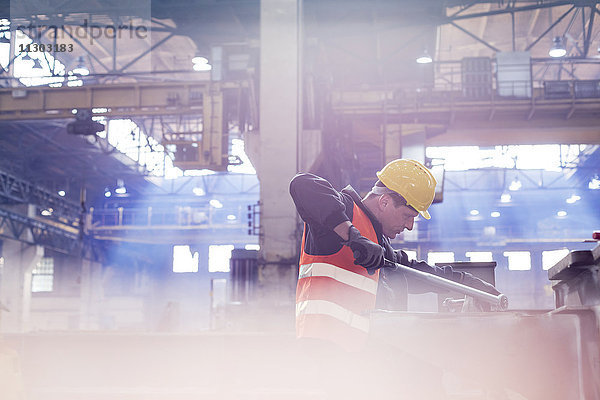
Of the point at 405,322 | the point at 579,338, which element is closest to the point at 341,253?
the point at 405,322

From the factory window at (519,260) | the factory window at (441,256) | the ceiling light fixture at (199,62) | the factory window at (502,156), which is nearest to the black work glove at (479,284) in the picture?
the ceiling light fixture at (199,62)

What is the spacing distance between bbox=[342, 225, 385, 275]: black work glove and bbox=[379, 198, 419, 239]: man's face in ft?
1.76

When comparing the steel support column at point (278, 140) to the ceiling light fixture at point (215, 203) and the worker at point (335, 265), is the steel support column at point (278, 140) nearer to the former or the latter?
the worker at point (335, 265)

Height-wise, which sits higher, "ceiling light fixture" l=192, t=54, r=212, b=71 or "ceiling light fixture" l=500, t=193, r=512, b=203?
"ceiling light fixture" l=192, t=54, r=212, b=71

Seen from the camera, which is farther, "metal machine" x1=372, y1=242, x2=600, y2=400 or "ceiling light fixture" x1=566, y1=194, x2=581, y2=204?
"ceiling light fixture" x1=566, y1=194, x2=581, y2=204

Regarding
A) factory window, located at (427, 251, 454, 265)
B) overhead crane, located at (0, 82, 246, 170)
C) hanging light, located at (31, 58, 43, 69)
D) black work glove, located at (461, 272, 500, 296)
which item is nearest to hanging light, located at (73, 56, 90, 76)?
hanging light, located at (31, 58, 43, 69)

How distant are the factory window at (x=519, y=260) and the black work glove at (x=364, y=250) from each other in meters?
37.3

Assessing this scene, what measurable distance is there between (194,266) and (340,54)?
982 inches

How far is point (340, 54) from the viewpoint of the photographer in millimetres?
19500

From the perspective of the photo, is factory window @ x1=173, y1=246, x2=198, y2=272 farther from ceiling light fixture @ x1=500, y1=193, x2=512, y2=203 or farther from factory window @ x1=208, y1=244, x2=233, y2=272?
ceiling light fixture @ x1=500, y1=193, x2=512, y2=203

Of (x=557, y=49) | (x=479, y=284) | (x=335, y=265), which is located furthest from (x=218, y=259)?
(x=335, y=265)

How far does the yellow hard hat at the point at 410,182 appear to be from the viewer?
3244mm

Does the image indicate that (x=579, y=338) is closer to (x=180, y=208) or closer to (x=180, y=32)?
(x=180, y=32)

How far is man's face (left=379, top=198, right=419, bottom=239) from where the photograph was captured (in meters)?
3.28
